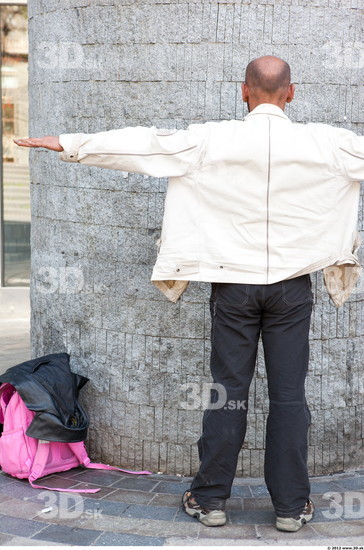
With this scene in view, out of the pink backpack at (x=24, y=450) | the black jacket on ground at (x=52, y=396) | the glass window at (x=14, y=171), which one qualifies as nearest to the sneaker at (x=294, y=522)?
the pink backpack at (x=24, y=450)

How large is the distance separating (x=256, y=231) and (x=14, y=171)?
271 inches

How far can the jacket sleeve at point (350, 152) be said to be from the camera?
384 centimetres

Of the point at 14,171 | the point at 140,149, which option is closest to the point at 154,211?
the point at 140,149

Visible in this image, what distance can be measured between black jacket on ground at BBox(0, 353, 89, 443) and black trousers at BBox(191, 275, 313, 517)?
3.03 ft

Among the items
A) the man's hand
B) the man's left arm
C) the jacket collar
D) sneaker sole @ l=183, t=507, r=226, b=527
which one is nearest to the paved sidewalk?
sneaker sole @ l=183, t=507, r=226, b=527

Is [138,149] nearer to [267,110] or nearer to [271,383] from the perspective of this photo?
[267,110]

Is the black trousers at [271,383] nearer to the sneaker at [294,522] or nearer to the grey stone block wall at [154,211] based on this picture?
the sneaker at [294,522]

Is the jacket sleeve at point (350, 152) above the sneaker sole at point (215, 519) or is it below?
above

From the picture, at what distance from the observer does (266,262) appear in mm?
3848

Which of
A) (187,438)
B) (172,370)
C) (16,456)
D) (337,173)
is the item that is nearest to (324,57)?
(337,173)

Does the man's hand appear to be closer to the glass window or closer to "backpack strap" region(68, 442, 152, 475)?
"backpack strap" region(68, 442, 152, 475)

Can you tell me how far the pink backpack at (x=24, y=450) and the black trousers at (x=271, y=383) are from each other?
920 millimetres

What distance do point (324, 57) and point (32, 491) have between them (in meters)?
2.70

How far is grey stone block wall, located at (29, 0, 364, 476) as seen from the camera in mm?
4566
